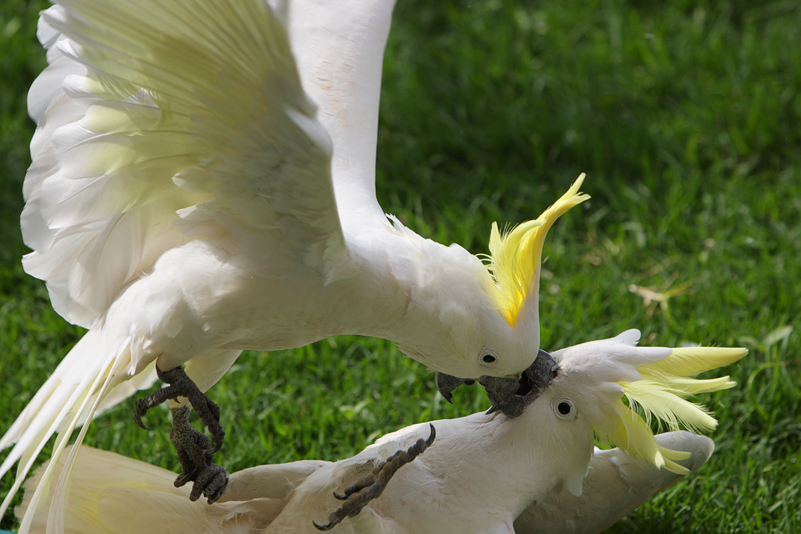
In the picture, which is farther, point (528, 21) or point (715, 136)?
point (528, 21)

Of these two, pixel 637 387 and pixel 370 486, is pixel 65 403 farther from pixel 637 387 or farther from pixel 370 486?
pixel 637 387

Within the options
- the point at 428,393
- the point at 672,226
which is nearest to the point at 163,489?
the point at 428,393

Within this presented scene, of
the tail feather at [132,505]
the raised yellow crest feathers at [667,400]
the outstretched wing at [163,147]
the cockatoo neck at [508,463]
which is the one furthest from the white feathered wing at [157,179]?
the raised yellow crest feathers at [667,400]

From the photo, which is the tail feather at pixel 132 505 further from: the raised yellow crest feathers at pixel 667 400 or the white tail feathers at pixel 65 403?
the raised yellow crest feathers at pixel 667 400

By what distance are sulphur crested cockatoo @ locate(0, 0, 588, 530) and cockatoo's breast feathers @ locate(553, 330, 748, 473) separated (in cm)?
20

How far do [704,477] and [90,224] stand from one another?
2268 mm

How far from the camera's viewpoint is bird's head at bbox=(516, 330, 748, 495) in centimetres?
229

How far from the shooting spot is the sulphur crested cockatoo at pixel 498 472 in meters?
2.29

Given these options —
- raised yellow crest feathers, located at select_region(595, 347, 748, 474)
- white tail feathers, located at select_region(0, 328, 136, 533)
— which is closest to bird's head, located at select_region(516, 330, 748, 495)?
raised yellow crest feathers, located at select_region(595, 347, 748, 474)

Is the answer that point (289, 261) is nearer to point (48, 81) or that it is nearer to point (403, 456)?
point (403, 456)

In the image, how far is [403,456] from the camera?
7.34 ft

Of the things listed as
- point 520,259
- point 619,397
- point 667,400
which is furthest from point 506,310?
point 667,400

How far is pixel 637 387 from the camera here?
7.58 ft

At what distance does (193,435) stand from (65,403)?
386 mm
